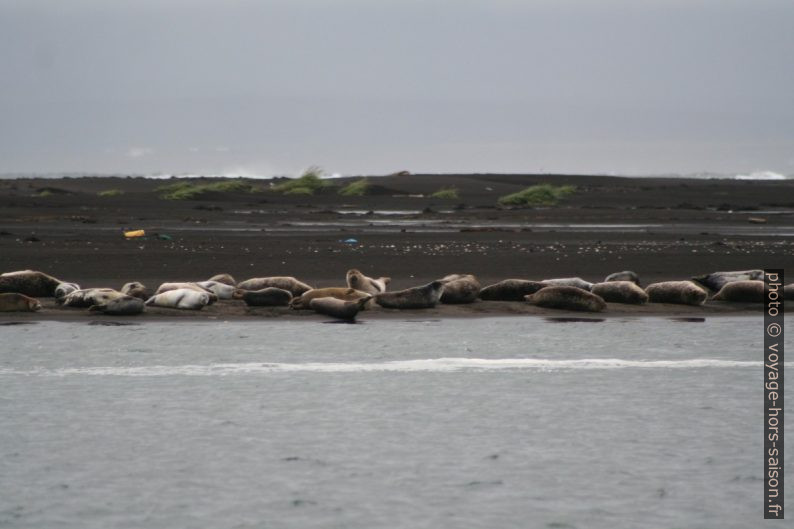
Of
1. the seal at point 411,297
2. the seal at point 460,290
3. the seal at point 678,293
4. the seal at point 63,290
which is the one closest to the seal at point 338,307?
the seal at point 411,297

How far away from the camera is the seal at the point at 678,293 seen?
13.1m

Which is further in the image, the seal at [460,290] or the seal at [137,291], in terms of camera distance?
the seal at [460,290]

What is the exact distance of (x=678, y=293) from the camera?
1319 centimetres

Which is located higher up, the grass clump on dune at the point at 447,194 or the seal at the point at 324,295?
the grass clump on dune at the point at 447,194

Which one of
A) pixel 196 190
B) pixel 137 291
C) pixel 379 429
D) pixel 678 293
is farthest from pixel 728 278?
pixel 196 190

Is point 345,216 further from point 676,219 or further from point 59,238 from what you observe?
point 59,238

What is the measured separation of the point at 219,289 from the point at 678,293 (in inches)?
199

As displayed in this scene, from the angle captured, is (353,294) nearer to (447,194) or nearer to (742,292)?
(742,292)

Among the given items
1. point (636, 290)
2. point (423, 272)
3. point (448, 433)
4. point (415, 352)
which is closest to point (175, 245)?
point (423, 272)

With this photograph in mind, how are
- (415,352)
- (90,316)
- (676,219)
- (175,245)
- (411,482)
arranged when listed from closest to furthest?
(411,482)
(415,352)
(90,316)
(175,245)
(676,219)

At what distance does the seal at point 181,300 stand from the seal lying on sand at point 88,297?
0.41 m

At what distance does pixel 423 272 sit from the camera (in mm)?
15828

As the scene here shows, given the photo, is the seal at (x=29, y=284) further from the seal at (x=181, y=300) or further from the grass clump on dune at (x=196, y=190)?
the grass clump on dune at (x=196, y=190)

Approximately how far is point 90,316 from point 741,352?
6390mm
